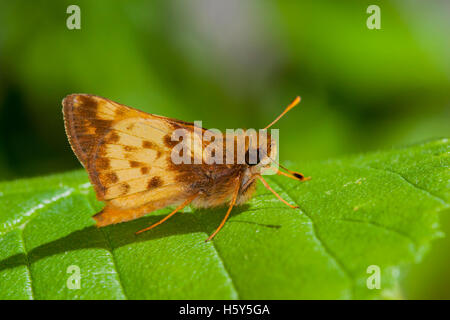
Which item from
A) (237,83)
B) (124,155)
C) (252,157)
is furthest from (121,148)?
(237,83)

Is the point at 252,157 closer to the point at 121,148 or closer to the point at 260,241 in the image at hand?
the point at 260,241

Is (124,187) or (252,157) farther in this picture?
(252,157)

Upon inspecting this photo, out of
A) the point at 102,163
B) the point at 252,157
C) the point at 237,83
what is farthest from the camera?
the point at 237,83

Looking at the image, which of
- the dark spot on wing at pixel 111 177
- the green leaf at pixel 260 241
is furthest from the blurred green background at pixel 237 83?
the dark spot on wing at pixel 111 177

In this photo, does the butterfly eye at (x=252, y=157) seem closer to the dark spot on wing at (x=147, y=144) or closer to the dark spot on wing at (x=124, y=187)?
the dark spot on wing at (x=147, y=144)

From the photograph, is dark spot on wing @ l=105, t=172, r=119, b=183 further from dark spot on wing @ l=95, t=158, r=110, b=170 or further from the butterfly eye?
the butterfly eye

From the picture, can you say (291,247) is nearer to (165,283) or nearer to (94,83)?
(165,283)

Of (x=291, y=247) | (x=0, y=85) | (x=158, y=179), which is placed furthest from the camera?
(x=0, y=85)
